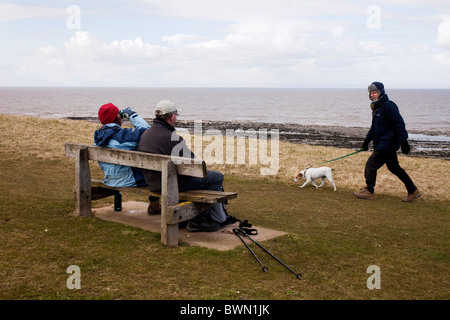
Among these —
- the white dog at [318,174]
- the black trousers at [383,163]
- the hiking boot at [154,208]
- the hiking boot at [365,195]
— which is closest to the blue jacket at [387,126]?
the black trousers at [383,163]

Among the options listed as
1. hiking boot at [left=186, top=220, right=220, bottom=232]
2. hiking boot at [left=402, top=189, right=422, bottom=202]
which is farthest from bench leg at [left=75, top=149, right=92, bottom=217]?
hiking boot at [left=402, top=189, right=422, bottom=202]

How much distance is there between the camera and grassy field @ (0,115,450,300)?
14.5 feet

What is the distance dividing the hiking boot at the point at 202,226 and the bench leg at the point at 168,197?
2.25 ft

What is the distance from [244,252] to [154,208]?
208 centimetres

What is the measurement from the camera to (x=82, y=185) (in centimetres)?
671

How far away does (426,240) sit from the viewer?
268 inches

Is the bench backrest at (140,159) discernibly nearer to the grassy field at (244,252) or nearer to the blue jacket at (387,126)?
the grassy field at (244,252)

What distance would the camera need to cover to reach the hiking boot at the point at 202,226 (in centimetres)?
629

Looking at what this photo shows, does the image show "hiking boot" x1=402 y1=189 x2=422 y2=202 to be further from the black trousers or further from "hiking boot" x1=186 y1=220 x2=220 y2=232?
"hiking boot" x1=186 y1=220 x2=220 y2=232

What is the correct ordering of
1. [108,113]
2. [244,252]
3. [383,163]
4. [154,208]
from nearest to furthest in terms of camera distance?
[244,252] < [108,113] < [154,208] < [383,163]

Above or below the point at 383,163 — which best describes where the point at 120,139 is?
above

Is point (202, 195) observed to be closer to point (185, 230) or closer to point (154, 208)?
point (185, 230)

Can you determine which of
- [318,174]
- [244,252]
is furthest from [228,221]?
[318,174]
